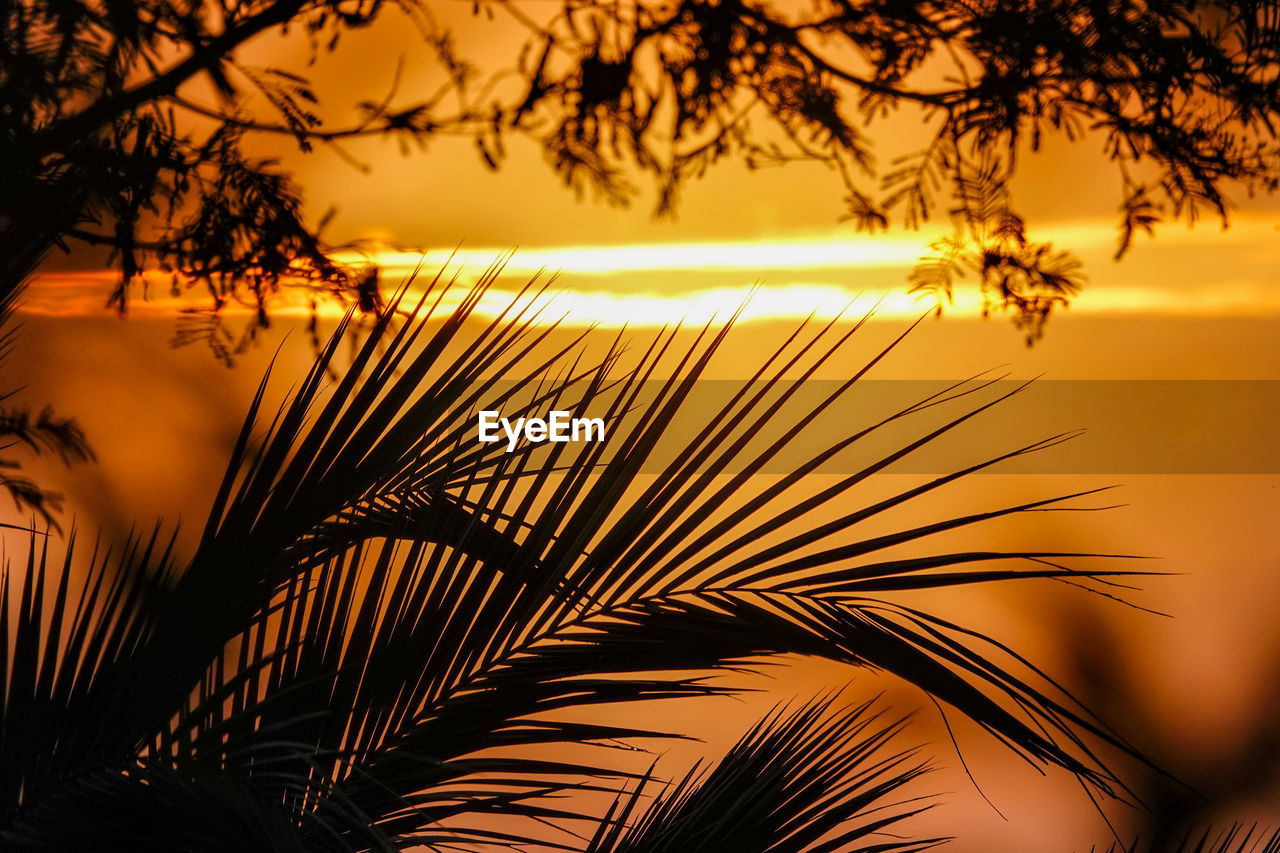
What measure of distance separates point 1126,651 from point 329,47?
1814 mm

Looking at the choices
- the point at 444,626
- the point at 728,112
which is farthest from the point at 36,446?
the point at 728,112

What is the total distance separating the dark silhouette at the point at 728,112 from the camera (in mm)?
1604

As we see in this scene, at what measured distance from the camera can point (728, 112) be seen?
65.0 inches

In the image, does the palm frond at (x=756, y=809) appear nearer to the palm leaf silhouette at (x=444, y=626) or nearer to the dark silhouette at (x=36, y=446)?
the palm leaf silhouette at (x=444, y=626)

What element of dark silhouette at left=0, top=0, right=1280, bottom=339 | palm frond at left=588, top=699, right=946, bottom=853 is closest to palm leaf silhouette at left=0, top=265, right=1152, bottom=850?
palm frond at left=588, top=699, right=946, bottom=853

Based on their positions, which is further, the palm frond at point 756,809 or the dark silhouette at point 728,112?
the dark silhouette at point 728,112

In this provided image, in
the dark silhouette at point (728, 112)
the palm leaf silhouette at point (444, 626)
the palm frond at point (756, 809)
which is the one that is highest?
the dark silhouette at point (728, 112)

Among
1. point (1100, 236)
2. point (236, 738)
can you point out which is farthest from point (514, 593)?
point (1100, 236)

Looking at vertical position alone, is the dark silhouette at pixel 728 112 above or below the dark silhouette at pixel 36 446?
above

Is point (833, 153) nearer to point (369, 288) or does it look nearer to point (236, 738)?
point (369, 288)

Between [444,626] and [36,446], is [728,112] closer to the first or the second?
[444,626]

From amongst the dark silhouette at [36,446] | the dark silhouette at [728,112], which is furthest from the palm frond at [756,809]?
the dark silhouette at [36,446]

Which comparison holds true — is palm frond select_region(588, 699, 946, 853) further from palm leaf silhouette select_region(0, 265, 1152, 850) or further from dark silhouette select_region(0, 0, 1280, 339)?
dark silhouette select_region(0, 0, 1280, 339)

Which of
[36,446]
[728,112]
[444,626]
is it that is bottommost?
[36,446]
